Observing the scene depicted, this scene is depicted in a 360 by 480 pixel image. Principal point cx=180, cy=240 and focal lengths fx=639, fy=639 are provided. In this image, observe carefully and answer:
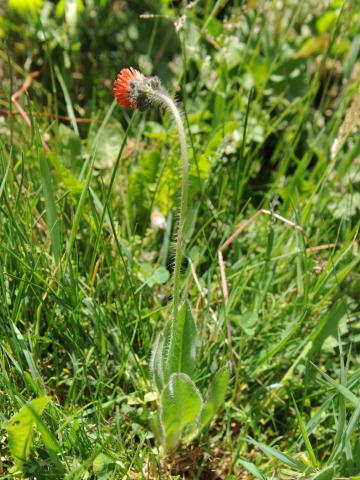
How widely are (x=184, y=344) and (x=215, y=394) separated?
0.14 m

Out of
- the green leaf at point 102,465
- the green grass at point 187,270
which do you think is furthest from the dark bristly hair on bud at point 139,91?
the green leaf at point 102,465

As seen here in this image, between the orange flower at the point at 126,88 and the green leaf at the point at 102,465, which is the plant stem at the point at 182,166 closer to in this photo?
the orange flower at the point at 126,88

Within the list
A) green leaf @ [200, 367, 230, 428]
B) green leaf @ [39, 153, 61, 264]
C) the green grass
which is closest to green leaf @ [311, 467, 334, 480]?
the green grass

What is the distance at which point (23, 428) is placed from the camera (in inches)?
55.6

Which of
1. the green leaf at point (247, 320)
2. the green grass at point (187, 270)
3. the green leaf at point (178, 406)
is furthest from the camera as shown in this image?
the green leaf at point (247, 320)

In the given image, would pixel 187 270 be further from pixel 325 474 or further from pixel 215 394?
pixel 325 474

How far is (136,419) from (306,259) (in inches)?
26.2

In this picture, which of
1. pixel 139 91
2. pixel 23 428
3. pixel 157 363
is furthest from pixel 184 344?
pixel 139 91

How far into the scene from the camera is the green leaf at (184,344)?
62.3 inches

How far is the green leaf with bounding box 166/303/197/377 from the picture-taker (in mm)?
1582

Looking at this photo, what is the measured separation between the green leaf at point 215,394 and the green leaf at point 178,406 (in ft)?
0.10

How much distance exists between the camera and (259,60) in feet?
8.43

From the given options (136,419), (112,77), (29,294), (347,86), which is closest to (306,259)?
(136,419)

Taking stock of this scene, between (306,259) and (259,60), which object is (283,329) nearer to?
(306,259)
